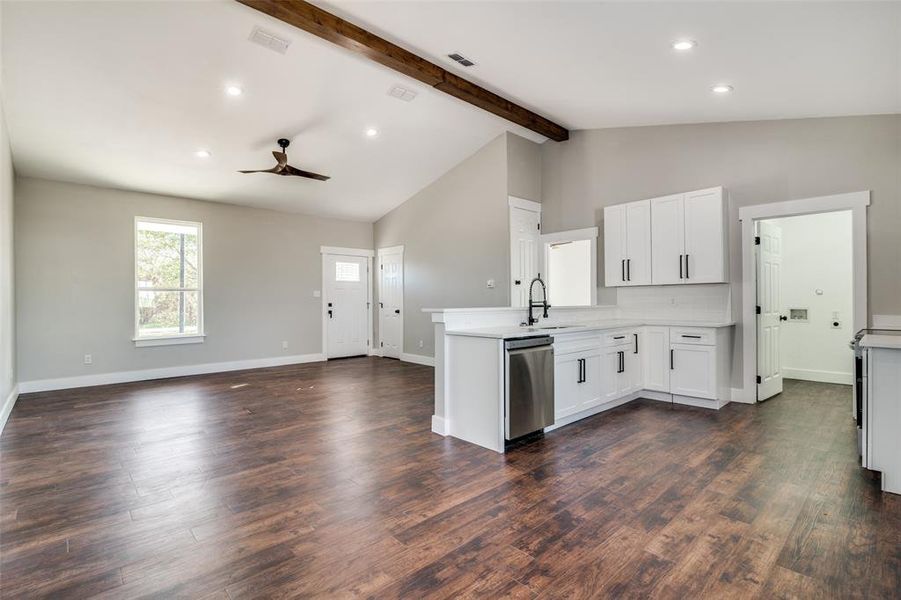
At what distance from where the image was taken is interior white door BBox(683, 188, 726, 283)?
181 inches

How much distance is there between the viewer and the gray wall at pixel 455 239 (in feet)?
20.8

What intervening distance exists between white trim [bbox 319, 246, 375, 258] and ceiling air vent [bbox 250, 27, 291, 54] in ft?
14.9

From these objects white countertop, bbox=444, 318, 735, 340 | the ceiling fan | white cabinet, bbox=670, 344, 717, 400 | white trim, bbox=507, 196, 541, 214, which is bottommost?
white cabinet, bbox=670, 344, 717, 400

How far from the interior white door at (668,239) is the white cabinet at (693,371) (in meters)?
0.80

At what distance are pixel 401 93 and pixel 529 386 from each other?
3.52 metres

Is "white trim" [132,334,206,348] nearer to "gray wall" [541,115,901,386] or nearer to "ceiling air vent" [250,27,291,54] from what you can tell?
"ceiling air vent" [250,27,291,54]

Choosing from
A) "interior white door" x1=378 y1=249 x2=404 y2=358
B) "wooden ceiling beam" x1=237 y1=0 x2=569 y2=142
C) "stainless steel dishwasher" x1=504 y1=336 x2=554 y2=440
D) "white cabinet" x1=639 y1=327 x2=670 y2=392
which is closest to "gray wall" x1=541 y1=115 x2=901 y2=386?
"white cabinet" x1=639 y1=327 x2=670 y2=392

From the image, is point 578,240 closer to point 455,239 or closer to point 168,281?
point 455,239

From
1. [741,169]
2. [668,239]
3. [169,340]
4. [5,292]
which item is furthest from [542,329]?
[169,340]

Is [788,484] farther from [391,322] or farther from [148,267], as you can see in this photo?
[148,267]

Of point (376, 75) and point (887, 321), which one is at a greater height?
point (376, 75)

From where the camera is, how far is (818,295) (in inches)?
229

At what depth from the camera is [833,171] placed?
Result: 4.16 metres

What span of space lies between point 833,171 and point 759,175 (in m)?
0.59
